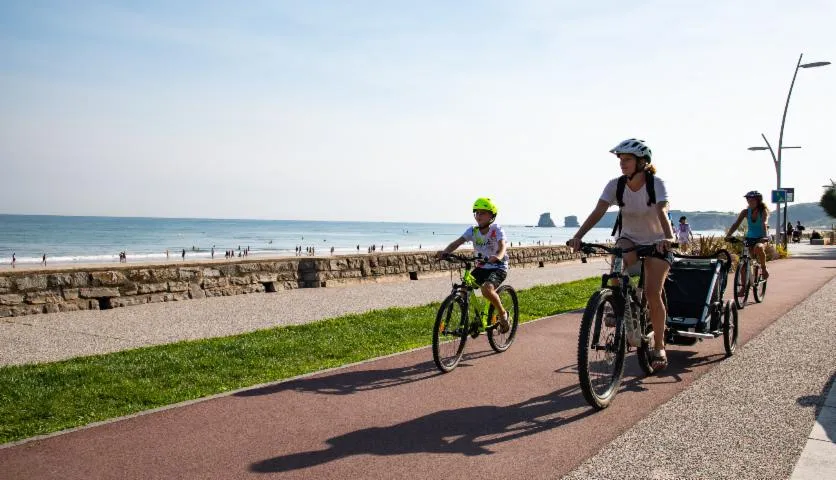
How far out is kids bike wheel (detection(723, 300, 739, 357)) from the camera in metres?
7.22

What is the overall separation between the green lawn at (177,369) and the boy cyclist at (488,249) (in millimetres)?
992

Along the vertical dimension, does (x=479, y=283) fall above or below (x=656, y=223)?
below

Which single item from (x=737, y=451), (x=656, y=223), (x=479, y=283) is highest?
(x=656, y=223)

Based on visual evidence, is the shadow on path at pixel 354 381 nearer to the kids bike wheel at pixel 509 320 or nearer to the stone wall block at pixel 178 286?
the kids bike wheel at pixel 509 320

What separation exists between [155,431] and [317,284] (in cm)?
1091

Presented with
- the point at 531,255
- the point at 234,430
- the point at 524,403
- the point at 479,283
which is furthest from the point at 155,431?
the point at 531,255

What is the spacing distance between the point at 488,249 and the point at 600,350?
226 centimetres

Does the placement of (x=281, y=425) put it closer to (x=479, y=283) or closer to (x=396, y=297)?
(x=479, y=283)

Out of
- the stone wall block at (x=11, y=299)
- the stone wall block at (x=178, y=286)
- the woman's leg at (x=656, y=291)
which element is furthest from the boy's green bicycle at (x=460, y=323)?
Answer: the stone wall block at (x=11, y=299)

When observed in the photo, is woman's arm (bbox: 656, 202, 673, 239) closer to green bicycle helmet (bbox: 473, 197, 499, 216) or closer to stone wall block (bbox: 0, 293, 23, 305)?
green bicycle helmet (bbox: 473, 197, 499, 216)

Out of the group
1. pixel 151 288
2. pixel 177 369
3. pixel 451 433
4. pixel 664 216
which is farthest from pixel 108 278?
pixel 664 216

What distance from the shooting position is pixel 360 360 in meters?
7.18

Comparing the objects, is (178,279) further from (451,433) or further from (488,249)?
(451,433)

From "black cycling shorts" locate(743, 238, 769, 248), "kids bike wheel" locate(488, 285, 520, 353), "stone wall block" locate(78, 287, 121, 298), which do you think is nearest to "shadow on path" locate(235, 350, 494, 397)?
"kids bike wheel" locate(488, 285, 520, 353)
